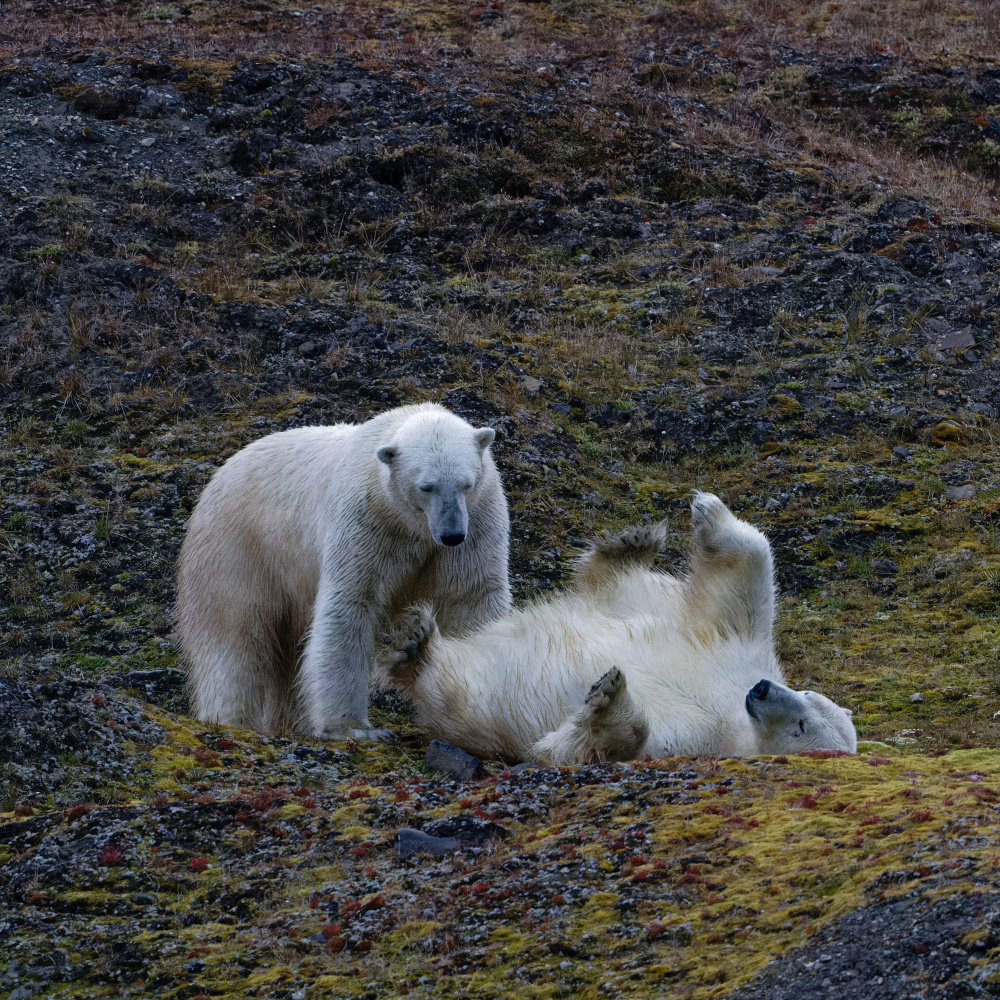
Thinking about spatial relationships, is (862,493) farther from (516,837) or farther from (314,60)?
(314,60)

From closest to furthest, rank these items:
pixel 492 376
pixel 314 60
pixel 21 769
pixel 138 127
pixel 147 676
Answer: pixel 21 769 < pixel 147 676 < pixel 492 376 < pixel 138 127 < pixel 314 60

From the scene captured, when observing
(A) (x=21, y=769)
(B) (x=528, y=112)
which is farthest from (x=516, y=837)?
(B) (x=528, y=112)

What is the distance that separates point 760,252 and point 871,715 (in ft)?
21.9

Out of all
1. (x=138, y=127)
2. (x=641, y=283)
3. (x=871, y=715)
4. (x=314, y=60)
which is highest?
(x=314, y=60)

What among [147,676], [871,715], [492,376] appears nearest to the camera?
[871,715]

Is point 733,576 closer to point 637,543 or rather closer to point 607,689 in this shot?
point 637,543

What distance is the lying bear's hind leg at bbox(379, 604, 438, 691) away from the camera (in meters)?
4.88

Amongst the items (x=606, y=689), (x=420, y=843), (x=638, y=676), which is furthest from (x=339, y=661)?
(x=420, y=843)

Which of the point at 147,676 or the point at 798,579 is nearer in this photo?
the point at 147,676

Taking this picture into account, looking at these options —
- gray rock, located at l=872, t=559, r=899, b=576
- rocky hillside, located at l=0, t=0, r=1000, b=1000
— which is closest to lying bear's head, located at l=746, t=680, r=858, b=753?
rocky hillside, located at l=0, t=0, r=1000, b=1000

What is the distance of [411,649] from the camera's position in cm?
491

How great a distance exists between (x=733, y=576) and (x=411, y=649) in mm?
1503

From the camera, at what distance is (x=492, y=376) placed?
28.5 feet

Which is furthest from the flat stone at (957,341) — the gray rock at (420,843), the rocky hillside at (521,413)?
the gray rock at (420,843)
